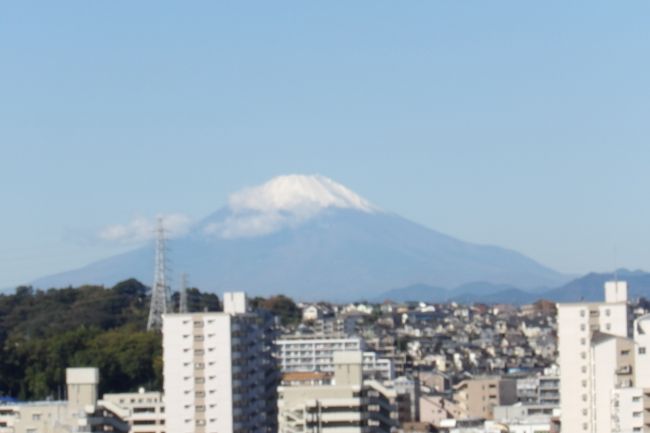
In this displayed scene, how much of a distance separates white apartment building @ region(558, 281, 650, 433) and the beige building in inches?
842

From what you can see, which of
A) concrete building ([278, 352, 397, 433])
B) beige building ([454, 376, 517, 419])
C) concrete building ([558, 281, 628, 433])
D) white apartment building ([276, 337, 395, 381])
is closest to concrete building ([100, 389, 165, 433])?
concrete building ([278, 352, 397, 433])

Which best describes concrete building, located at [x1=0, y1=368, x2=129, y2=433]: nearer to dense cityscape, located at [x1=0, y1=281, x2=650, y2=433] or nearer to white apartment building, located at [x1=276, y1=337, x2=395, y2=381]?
dense cityscape, located at [x1=0, y1=281, x2=650, y2=433]

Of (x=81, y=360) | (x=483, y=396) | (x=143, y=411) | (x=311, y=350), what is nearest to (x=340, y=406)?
(x=143, y=411)

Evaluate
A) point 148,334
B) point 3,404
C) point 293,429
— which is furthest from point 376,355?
point 293,429

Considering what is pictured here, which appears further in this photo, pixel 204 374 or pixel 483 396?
pixel 483 396

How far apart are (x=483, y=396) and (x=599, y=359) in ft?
85.9

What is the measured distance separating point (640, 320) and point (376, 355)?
44.8 meters

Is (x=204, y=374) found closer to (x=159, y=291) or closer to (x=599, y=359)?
(x=599, y=359)

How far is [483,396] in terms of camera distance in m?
66.6

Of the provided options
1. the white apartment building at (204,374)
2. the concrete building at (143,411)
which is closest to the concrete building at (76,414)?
the white apartment building at (204,374)

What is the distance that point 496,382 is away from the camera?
222ft

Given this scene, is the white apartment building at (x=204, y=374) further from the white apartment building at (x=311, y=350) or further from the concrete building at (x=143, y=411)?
the white apartment building at (x=311, y=350)

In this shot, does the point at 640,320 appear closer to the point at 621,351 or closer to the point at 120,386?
the point at 621,351

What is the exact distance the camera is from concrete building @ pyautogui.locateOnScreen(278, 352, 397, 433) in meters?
43.6
